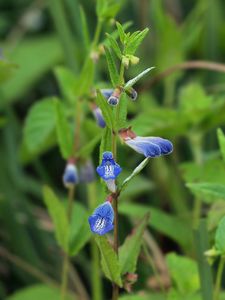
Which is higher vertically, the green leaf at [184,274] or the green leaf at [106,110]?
the green leaf at [106,110]

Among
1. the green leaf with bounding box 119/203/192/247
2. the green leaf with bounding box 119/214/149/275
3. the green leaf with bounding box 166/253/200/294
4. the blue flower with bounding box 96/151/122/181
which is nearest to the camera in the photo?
the blue flower with bounding box 96/151/122/181

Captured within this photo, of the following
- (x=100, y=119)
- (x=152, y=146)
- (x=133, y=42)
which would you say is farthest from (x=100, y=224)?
(x=100, y=119)

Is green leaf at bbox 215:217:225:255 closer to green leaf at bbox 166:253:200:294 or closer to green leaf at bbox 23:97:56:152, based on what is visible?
green leaf at bbox 166:253:200:294

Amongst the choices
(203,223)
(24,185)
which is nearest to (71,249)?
(203,223)

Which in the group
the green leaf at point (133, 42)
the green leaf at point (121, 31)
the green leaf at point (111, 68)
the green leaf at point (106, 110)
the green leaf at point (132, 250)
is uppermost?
the green leaf at point (121, 31)

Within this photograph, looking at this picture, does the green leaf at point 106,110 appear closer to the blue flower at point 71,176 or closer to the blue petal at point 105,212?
the blue petal at point 105,212

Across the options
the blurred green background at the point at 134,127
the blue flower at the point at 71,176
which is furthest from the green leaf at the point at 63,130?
Answer: the blurred green background at the point at 134,127

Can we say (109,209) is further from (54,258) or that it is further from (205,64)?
(54,258)

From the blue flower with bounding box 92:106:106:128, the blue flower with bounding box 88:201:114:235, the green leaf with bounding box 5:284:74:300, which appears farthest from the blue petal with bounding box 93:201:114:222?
the green leaf with bounding box 5:284:74:300
